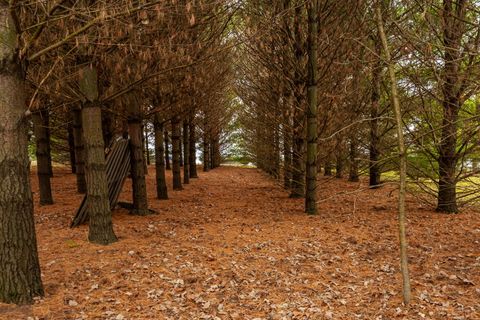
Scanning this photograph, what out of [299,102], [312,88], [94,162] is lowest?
[94,162]

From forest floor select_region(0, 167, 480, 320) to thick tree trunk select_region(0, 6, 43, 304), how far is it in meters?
0.32

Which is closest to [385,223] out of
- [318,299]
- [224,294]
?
[318,299]

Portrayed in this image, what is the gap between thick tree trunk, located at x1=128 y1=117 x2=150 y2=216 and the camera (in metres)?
8.23

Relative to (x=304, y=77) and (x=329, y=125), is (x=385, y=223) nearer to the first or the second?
(x=329, y=125)

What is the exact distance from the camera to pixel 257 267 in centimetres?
554

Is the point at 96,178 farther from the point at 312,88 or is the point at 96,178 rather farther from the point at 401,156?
the point at 312,88

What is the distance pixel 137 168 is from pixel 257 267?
4152 mm

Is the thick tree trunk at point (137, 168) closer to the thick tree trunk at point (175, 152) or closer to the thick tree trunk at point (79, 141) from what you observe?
the thick tree trunk at point (79, 141)

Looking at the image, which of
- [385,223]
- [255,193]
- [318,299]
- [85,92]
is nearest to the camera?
[318,299]

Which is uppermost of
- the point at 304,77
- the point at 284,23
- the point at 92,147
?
the point at 284,23

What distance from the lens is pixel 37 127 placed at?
30.7 ft

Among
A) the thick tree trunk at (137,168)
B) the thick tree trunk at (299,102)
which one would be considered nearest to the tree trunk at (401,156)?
the thick tree trunk at (299,102)

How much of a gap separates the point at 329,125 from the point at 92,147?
21.2 feet

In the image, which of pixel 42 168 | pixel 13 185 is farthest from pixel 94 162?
pixel 42 168
